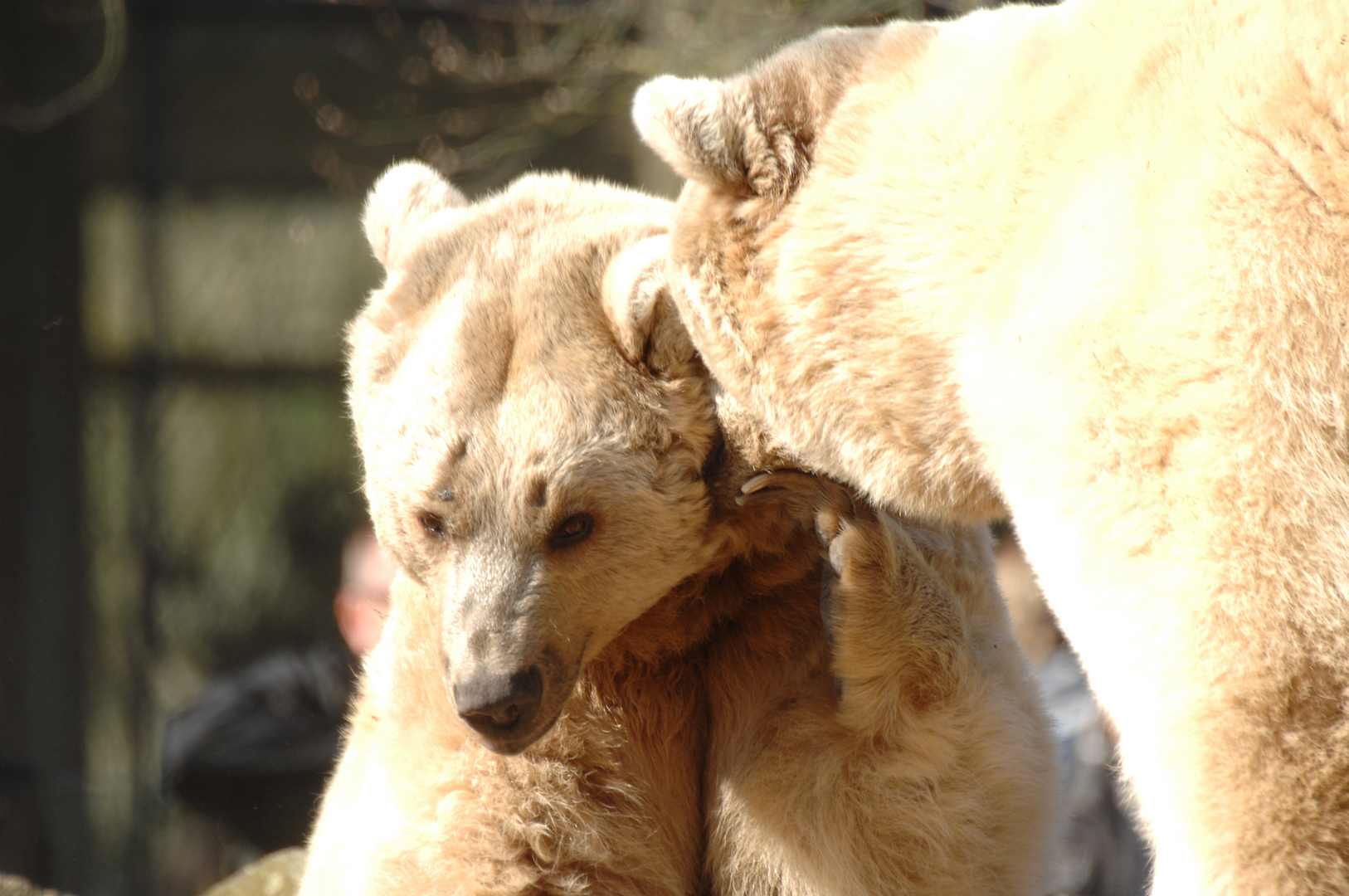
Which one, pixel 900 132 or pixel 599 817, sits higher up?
pixel 900 132

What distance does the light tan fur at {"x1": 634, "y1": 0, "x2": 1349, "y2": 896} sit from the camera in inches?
46.7

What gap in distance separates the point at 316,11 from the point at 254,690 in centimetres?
304

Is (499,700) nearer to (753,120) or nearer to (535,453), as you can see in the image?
(535,453)

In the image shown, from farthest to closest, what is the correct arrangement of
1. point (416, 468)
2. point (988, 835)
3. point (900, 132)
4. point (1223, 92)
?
point (988, 835)
point (416, 468)
point (900, 132)
point (1223, 92)

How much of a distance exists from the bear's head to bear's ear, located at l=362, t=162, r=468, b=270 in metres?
0.21

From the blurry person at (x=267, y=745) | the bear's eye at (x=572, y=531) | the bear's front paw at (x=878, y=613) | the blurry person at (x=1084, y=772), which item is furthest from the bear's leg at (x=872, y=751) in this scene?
the blurry person at (x=267, y=745)

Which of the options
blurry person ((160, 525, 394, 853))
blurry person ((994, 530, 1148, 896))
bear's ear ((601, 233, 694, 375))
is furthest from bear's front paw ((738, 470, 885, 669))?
blurry person ((160, 525, 394, 853))

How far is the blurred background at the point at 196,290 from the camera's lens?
5098 mm

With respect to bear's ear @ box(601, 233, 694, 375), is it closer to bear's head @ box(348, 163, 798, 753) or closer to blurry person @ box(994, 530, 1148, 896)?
bear's head @ box(348, 163, 798, 753)

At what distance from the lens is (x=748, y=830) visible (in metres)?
2.11

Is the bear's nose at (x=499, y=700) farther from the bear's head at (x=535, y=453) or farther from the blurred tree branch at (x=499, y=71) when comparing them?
the blurred tree branch at (x=499, y=71)

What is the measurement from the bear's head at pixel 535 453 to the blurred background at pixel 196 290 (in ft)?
10.9

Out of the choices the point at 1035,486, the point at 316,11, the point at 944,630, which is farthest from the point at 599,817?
the point at 316,11

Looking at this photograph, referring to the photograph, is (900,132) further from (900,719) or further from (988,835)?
(988,835)
